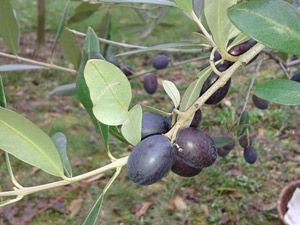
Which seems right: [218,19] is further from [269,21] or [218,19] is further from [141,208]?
[141,208]

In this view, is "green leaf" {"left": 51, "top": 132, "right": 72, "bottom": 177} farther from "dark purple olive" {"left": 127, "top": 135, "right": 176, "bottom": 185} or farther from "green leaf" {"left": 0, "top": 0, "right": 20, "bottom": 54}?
"green leaf" {"left": 0, "top": 0, "right": 20, "bottom": 54}

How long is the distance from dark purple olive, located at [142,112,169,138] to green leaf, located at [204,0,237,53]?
9cm

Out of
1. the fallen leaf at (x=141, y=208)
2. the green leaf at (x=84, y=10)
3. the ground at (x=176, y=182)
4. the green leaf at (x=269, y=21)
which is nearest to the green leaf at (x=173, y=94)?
the green leaf at (x=269, y=21)

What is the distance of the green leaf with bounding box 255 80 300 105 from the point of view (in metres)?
0.47

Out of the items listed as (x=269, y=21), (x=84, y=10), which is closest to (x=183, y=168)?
(x=269, y=21)

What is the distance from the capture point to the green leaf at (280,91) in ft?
1.56

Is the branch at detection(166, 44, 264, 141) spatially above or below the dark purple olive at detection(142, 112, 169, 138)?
above

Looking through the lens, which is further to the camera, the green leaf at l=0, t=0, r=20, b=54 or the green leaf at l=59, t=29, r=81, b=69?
the green leaf at l=59, t=29, r=81, b=69

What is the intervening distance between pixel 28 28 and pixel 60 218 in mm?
2525

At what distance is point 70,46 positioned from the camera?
1016 mm

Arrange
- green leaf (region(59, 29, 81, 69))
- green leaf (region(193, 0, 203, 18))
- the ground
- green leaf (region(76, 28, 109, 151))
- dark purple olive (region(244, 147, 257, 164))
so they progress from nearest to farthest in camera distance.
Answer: green leaf (region(76, 28, 109, 151)) < green leaf (region(193, 0, 203, 18)) < green leaf (region(59, 29, 81, 69)) < dark purple olive (region(244, 147, 257, 164)) < the ground

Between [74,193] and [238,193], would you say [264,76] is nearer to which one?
[238,193]

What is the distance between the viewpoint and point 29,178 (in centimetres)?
212

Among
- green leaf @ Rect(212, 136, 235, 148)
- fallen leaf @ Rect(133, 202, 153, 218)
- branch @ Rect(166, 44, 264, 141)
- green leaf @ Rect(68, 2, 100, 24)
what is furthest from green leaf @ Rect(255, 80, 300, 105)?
fallen leaf @ Rect(133, 202, 153, 218)
